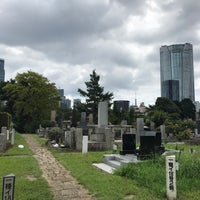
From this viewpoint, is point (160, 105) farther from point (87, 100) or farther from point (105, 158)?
point (105, 158)

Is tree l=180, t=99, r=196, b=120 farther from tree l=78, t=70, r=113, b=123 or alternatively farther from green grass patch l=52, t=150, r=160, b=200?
green grass patch l=52, t=150, r=160, b=200

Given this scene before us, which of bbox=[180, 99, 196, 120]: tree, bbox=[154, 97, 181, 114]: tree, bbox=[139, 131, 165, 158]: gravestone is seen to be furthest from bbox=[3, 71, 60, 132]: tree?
bbox=[139, 131, 165, 158]: gravestone

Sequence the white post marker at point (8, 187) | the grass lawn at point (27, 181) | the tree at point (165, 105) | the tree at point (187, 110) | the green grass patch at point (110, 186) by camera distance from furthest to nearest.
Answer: the tree at point (187, 110)
the tree at point (165, 105)
the grass lawn at point (27, 181)
the green grass patch at point (110, 186)
the white post marker at point (8, 187)

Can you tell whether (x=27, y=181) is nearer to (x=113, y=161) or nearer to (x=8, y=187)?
(x=8, y=187)

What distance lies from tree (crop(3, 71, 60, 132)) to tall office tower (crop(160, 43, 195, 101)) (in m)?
63.3

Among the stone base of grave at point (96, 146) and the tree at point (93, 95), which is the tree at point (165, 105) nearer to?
the tree at point (93, 95)

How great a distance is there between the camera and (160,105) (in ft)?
206

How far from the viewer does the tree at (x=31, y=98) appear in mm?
48656

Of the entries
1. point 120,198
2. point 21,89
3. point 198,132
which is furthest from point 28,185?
point 21,89

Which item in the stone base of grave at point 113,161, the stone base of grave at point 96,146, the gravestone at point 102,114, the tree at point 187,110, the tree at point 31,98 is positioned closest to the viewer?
the stone base of grave at point 113,161

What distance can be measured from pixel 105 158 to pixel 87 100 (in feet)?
130

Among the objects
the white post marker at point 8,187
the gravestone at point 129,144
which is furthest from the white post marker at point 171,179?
the gravestone at point 129,144

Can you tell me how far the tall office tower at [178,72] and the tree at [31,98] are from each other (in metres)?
63.3

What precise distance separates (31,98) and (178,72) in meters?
73.8
